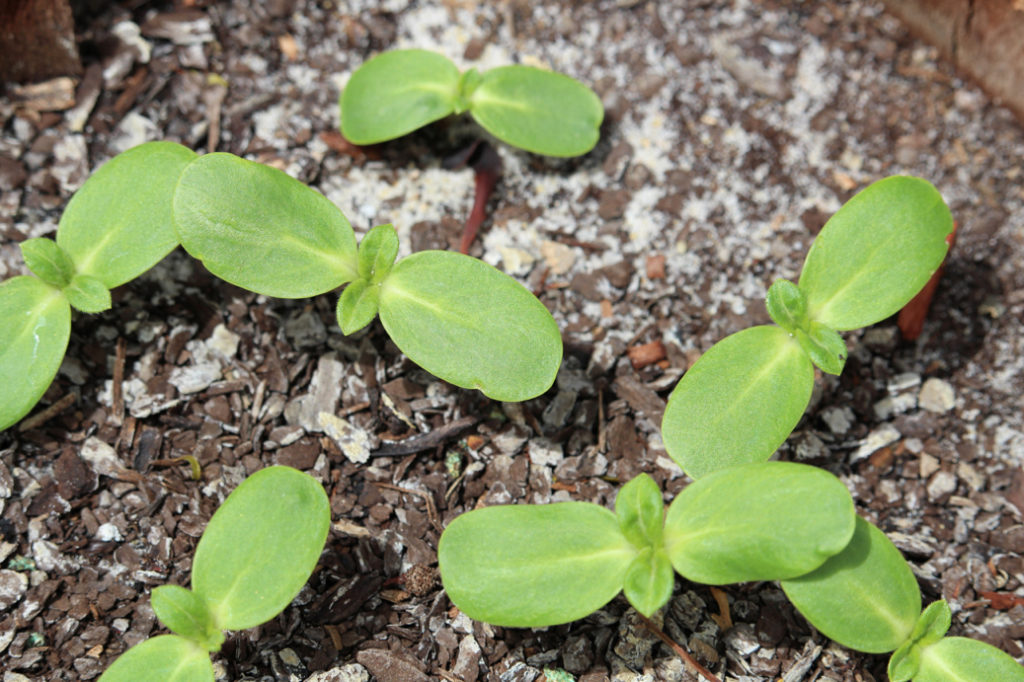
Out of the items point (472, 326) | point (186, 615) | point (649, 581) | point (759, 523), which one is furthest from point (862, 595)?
point (186, 615)

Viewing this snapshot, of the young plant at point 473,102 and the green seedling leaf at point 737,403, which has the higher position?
the young plant at point 473,102

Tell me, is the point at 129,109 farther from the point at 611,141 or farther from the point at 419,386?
the point at 611,141

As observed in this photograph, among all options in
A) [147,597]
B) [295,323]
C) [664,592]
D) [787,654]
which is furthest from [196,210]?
[787,654]

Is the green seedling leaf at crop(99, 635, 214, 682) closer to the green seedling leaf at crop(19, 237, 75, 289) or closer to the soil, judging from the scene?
the soil

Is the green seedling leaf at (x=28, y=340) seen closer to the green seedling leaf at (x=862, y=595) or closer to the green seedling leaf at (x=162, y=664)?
the green seedling leaf at (x=162, y=664)

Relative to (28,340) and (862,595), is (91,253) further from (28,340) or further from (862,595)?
(862,595)

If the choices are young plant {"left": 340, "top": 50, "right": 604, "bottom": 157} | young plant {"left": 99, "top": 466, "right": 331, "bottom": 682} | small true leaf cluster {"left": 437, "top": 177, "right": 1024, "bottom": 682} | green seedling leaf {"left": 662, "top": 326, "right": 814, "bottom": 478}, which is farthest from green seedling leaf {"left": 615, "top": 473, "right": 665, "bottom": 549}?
young plant {"left": 340, "top": 50, "right": 604, "bottom": 157}

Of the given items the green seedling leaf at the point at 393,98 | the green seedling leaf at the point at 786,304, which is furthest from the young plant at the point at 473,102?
the green seedling leaf at the point at 786,304
